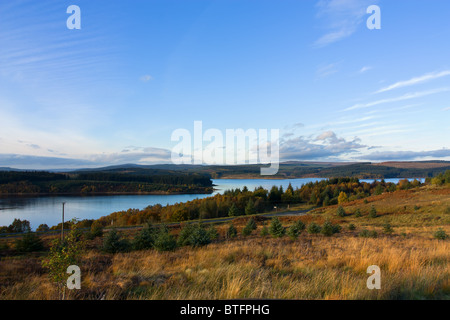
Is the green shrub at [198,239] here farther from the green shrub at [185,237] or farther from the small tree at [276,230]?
the small tree at [276,230]

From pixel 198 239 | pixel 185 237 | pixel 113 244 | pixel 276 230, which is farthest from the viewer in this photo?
pixel 276 230

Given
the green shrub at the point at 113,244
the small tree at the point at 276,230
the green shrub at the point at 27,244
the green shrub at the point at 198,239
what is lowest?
the green shrub at the point at 27,244

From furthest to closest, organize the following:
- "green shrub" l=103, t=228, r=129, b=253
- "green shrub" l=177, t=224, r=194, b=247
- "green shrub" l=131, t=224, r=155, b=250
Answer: "green shrub" l=131, t=224, r=155, b=250
"green shrub" l=103, t=228, r=129, b=253
"green shrub" l=177, t=224, r=194, b=247

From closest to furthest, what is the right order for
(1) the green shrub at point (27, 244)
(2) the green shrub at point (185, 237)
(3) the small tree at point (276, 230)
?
(2) the green shrub at point (185, 237)
(1) the green shrub at point (27, 244)
(3) the small tree at point (276, 230)

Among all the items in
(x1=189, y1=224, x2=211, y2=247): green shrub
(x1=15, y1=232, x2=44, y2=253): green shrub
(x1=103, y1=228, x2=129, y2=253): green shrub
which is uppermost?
(x1=189, y1=224, x2=211, y2=247): green shrub

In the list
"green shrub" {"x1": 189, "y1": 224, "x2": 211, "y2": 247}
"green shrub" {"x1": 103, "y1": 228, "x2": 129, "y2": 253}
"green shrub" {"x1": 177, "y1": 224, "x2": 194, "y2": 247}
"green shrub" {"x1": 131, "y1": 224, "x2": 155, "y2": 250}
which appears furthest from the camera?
"green shrub" {"x1": 131, "y1": 224, "x2": 155, "y2": 250}

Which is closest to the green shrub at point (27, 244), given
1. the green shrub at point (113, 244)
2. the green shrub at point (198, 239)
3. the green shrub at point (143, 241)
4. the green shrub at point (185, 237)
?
the green shrub at point (113, 244)

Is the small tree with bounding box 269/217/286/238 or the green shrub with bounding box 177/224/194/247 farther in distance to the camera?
the small tree with bounding box 269/217/286/238

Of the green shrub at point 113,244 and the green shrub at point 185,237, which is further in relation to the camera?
the green shrub at point 113,244

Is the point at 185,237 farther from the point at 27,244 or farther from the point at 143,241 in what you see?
the point at 27,244

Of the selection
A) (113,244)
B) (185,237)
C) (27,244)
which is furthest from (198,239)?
(27,244)

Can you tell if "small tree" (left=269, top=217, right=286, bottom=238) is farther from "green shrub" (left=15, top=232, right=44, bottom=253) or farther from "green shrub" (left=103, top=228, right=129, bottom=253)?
"green shrub" (left=15, top=232, right=44, bottom=253)

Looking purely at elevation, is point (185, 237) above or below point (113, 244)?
above

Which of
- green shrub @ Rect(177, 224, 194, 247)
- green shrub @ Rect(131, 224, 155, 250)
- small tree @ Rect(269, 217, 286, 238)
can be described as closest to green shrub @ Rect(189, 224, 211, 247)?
green shrub @ Rect(177, 224, 194, 247)
